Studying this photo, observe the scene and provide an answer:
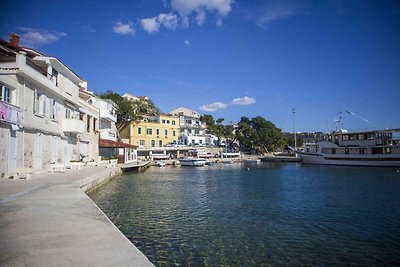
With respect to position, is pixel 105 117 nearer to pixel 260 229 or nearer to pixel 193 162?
pixel 193 162

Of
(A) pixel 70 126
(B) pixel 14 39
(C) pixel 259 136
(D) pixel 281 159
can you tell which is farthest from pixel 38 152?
(C) pixel 259 136

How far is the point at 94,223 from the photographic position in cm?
803

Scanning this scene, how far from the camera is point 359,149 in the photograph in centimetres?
6062

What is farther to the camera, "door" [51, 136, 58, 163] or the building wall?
"door" [51, 136, 58, 163]

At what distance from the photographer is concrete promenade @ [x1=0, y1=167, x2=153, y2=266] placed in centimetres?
540

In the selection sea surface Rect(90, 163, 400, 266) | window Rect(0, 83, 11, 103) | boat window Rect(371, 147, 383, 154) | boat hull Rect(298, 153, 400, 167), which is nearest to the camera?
sea surface Rect(90, 163, 400, 266)

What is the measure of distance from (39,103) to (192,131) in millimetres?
68307

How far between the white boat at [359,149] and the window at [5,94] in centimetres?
6149

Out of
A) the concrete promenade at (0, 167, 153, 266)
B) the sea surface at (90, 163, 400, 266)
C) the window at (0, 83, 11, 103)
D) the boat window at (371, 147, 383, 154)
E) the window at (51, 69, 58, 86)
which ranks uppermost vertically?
the window at (51, 69, 58, 86)

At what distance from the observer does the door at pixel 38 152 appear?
70.1 feet

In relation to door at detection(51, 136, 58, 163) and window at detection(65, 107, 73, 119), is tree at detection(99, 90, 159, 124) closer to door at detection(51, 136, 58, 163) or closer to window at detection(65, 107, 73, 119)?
window at detection(65, 107, 73, 119)

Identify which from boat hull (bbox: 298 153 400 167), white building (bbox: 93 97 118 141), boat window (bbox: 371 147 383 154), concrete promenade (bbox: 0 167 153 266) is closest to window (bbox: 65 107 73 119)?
white building (bbox: 93 97 118 141)

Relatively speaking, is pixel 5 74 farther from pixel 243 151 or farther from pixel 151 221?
pixel 243 151

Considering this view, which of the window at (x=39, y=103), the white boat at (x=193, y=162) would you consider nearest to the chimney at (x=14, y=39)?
the window at (x=39, y=103)
